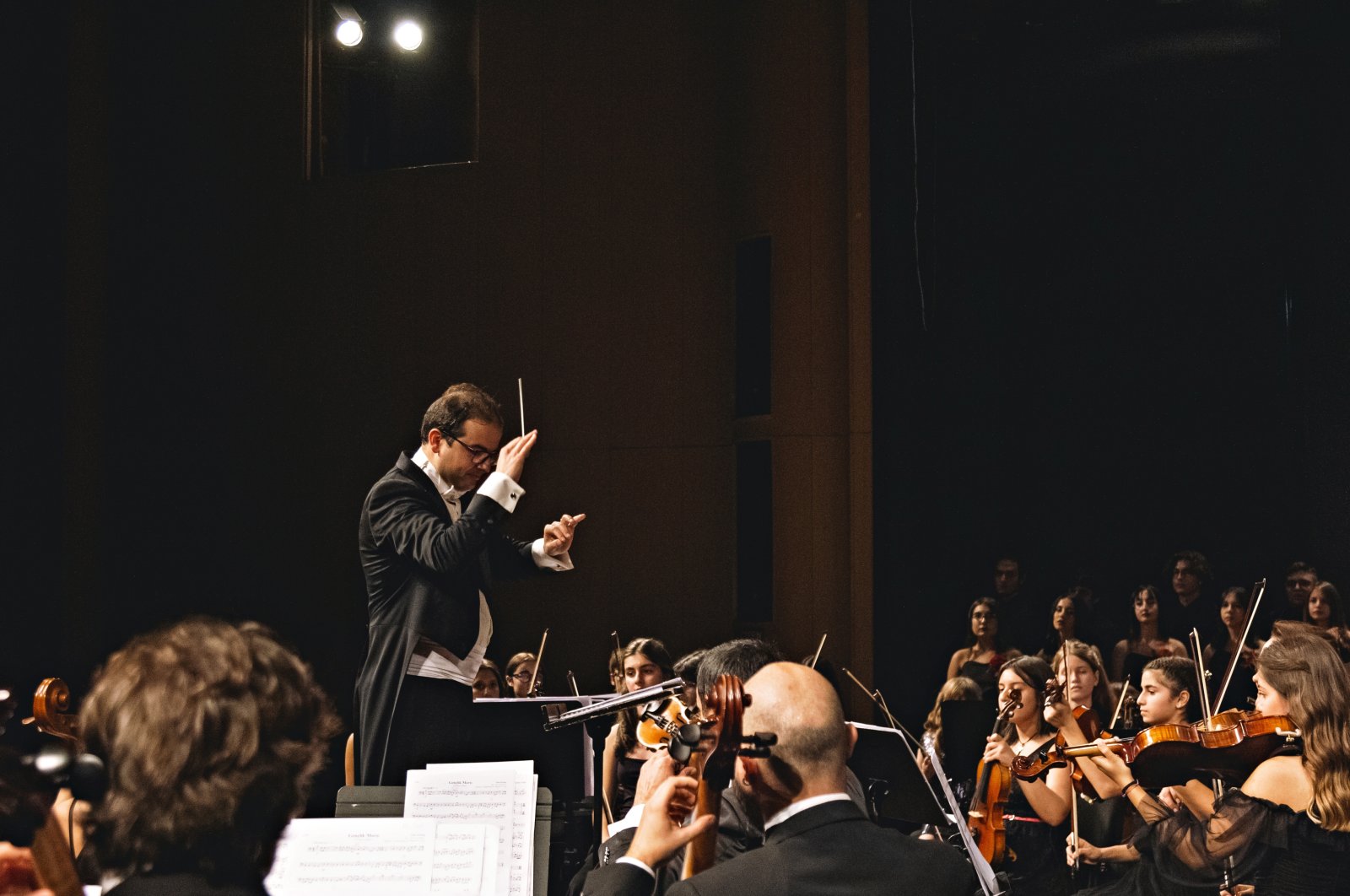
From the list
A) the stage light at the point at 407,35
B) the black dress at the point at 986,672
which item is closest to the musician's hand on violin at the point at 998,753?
the black dress at the point at 986,672

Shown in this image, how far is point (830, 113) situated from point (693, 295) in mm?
1302

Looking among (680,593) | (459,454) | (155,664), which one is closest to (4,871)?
(155,664)

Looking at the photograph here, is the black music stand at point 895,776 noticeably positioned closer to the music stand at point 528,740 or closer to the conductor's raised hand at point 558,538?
the music stand at point 528,740

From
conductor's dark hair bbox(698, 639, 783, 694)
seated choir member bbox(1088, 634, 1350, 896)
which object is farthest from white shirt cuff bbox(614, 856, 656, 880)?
seated choir member bbox(1088, 634, 1350, 896)

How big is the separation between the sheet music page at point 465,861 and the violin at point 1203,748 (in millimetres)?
2572

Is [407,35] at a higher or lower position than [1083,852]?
higher

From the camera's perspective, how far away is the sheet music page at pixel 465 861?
2.38m

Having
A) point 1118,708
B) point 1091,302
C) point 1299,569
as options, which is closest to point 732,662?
point 1118,708

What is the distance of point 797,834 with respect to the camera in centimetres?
208

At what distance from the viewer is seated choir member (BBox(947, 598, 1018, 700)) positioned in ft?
23.0

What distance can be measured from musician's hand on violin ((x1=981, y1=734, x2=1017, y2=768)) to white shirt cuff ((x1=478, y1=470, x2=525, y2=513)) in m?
1.88

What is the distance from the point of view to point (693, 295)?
25.9 ft

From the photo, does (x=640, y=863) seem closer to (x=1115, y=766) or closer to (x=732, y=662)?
(x=732, y=662)

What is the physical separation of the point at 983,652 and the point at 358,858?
17.7 feet
